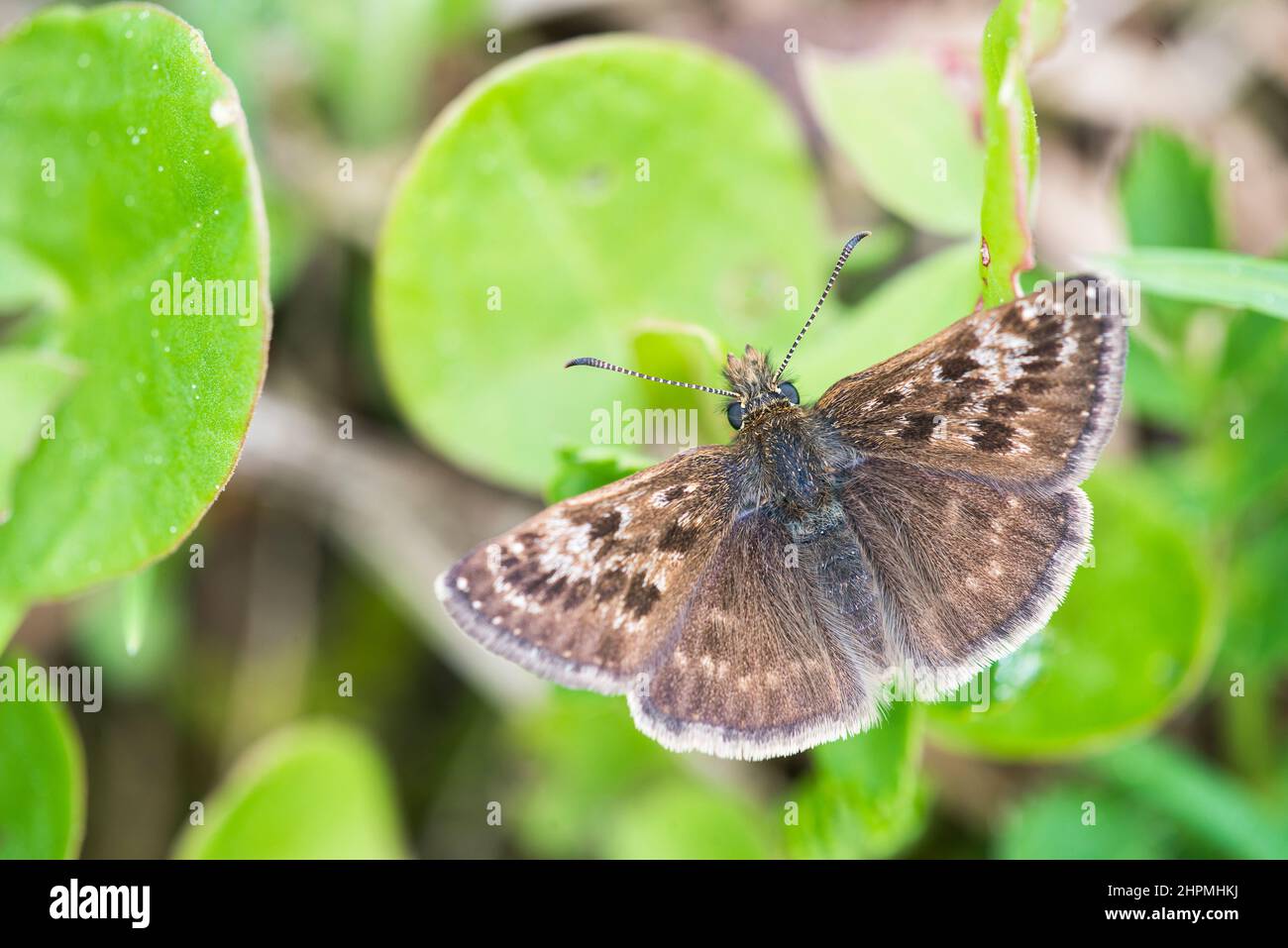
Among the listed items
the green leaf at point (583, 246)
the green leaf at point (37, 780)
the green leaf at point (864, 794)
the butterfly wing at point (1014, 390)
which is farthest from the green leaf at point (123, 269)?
the green leaf at point (864, 794)

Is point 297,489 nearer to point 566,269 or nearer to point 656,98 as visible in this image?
point 566,269

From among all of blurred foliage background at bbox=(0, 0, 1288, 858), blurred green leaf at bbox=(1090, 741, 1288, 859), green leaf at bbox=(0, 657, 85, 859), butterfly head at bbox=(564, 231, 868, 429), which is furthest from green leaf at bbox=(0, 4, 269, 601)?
blurred green leaf at bbox=(1090, 741, 1288, 859)

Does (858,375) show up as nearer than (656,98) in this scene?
Yes

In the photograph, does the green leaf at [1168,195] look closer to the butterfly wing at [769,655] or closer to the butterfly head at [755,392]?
the butterfly head at [755,392]
